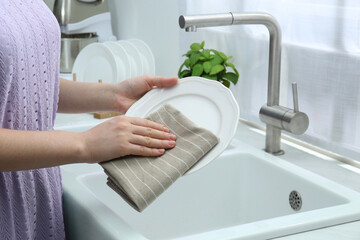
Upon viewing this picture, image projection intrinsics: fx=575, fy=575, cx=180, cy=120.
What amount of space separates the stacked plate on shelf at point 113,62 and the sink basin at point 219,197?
0.59 metres

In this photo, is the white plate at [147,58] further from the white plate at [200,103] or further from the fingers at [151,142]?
→ the fingers at [151,142]

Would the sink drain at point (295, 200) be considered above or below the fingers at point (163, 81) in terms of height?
below

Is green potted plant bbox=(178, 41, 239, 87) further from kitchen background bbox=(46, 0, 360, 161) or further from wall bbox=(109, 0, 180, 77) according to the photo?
wall bbox=(109, 0, 180, 77)

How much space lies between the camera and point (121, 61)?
1.96 m

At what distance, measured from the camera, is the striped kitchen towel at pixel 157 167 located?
34.7 inches

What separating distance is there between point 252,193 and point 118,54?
0.83 metres

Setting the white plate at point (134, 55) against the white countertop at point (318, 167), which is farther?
the white plate at point (134, 55)

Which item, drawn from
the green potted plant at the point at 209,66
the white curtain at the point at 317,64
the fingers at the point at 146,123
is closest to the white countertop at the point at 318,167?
the white curtain at the point at 317,64

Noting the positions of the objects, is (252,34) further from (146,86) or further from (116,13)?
(116,13)

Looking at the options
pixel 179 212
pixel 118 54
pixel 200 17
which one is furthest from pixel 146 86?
pixel 118 54

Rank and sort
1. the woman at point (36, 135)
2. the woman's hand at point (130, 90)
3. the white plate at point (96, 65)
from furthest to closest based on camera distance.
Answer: the white plate at point (96, 65)
the woman's hand at point (130, 90)
the woman at point (36, 135)

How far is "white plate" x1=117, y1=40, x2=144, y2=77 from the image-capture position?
79.4 inches

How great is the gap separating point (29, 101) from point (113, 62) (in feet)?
3.11

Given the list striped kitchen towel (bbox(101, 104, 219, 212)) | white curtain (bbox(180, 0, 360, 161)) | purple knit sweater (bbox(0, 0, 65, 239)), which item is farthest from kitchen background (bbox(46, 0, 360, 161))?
purple knit sweater (bbox(0, 0, 65, 239))
